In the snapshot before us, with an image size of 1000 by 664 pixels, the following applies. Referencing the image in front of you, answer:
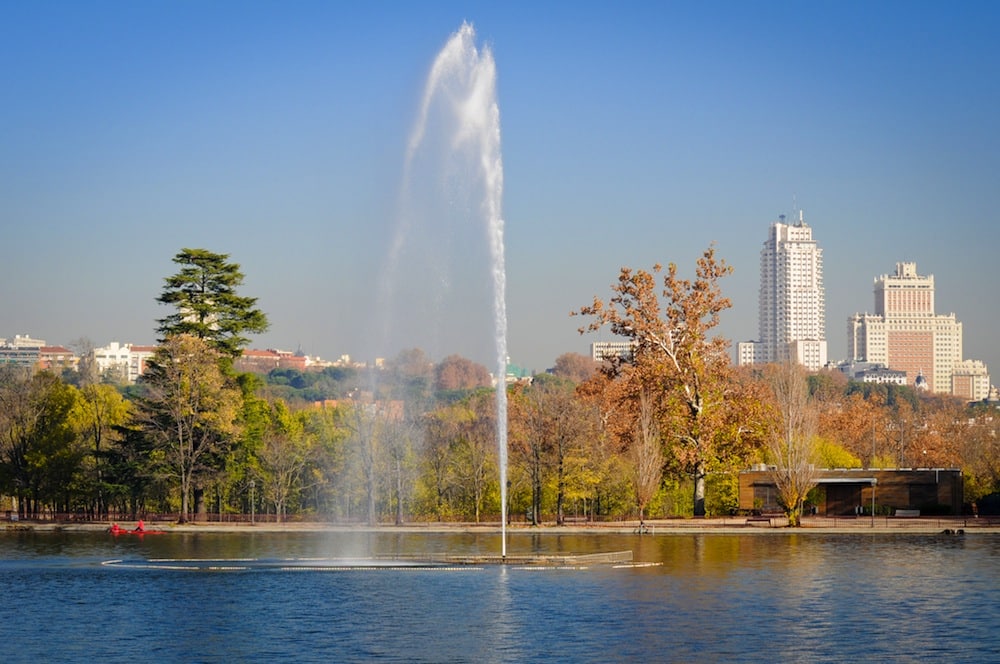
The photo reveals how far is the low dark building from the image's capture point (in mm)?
83125

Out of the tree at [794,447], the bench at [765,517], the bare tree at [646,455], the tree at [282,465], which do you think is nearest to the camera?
the bench at [765,517]

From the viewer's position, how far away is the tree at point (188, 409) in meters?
81.0

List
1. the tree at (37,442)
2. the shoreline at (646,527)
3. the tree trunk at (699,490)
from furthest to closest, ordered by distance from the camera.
→ the tree at (37,442), the tree trunk at (699,490), the shoreline at (646,527)

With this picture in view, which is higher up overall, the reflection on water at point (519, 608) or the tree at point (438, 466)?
the tree at point (438, 466)

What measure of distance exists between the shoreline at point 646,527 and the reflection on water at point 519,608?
32.7ft

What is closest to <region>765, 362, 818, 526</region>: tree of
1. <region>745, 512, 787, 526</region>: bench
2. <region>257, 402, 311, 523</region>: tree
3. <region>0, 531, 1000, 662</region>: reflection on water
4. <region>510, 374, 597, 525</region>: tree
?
<region>745, 512, 787, 526</region>: bench

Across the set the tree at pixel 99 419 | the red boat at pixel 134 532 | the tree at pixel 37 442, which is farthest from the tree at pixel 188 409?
the tree at pixel 37 442

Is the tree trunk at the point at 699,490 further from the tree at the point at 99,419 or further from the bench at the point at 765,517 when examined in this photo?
the tree at the point at 99,419

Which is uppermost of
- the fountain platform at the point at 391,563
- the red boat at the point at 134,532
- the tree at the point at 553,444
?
the tree at the point at 553,444

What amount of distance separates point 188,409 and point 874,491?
4238 cm

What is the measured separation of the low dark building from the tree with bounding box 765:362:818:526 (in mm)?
4000

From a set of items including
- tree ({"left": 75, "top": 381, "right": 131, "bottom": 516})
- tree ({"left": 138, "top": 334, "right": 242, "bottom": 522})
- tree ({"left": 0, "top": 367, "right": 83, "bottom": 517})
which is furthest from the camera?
tree ({"left": 75, "top": 381, "right": 131, "bottom": 516})

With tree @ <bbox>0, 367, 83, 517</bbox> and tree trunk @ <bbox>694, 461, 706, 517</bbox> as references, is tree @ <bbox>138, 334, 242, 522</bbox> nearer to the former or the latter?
tree @ <bbox>0, 367, 83, 517</bbox>

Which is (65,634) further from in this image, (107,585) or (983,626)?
(983,626)
